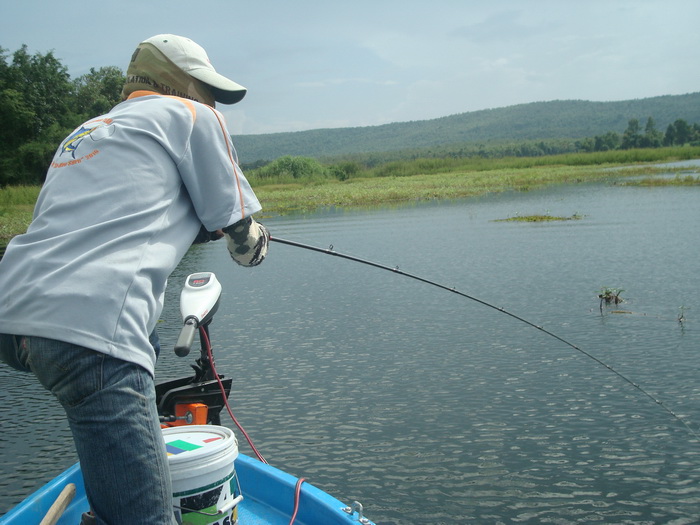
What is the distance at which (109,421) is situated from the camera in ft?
5.47

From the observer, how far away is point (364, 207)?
28.0m

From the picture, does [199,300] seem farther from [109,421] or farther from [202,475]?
[109,421]

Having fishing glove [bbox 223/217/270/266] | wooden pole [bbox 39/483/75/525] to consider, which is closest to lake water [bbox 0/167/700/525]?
wooden pole [bbox 39/483/75/525]

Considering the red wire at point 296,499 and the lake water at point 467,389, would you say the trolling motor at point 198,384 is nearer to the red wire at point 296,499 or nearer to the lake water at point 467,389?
the red wire at point 296,499

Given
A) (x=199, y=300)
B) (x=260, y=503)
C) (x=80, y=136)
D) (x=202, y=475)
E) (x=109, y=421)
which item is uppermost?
(x=80, y=136)

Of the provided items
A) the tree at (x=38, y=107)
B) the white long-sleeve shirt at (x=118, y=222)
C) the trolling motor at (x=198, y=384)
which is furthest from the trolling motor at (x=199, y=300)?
the tree at (x=38, y=107)

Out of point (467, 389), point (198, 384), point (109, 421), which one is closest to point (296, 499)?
point (198, 384)

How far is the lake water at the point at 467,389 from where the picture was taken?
13.6ft

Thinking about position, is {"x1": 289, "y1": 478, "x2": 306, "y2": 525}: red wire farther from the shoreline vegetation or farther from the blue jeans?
the shoreline vegetation

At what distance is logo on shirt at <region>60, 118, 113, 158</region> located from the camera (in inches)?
71.4

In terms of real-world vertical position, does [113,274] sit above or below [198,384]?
above

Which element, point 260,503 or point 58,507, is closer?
point 58,507

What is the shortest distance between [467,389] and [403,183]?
128ft

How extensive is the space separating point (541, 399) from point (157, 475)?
13.7 ft
